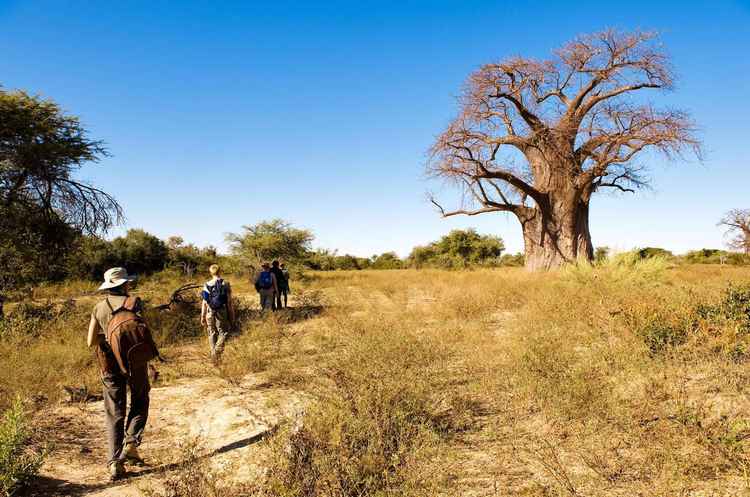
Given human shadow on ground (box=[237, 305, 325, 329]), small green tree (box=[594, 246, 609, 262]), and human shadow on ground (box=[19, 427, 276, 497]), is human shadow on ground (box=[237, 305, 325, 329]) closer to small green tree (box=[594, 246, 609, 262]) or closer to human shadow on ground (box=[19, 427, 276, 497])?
human shadow on ground (box=[19, 427, 276, 497])

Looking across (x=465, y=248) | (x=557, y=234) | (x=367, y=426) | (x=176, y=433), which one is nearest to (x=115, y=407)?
(x=176, y=433)

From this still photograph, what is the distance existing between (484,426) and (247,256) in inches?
724

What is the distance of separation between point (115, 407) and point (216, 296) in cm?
303

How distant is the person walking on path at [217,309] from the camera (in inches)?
256

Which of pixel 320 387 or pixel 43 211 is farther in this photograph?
pixel 43 211

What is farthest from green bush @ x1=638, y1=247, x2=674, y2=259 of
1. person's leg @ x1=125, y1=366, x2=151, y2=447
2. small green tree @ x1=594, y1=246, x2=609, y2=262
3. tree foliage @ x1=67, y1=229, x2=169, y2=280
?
tree foliage @ x1=67, y1=229, x2=169, y2=280

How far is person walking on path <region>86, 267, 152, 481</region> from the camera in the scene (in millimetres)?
3506

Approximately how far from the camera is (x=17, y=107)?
887 cm

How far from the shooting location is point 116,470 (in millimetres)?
Result: 3346

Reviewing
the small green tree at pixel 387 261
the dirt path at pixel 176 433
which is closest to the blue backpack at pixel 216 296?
the dirt path at pixel 176 433

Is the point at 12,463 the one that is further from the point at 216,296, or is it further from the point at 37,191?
the point at 37,191

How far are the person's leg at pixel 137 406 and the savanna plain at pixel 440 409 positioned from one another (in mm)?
310

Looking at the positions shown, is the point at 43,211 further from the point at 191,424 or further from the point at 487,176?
the point at 487,176

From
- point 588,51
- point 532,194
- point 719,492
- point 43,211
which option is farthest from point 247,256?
point 719,492
